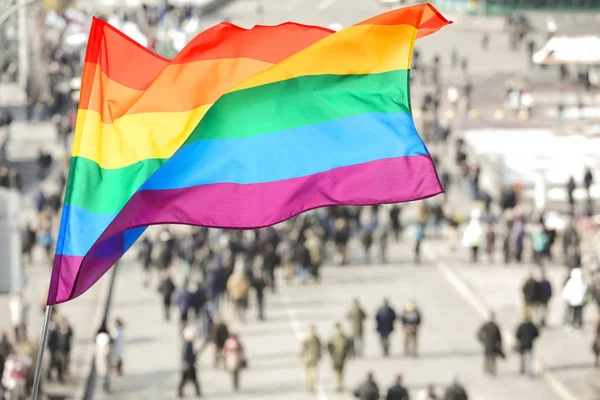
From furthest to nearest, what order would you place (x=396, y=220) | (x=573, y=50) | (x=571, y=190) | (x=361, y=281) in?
1. (x=573, y=50)
2. (x=571, y=190)
3. (x=396, y=220)
4. (x=361, y=281)

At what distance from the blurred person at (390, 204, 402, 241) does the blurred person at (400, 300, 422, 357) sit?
10924 millimetres

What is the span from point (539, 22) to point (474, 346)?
51573 millimetres

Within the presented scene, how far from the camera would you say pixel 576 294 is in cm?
3075

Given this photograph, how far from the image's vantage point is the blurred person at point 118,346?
27.5m

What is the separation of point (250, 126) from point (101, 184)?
122cm

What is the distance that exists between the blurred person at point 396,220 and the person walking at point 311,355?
13.0 m

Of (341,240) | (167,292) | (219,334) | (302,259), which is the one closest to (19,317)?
(167,292)

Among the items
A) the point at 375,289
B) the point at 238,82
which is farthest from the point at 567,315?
the point at 238,82

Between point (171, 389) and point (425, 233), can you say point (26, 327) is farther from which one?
point (425, 233)

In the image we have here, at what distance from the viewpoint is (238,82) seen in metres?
12.5

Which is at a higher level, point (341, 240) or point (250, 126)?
point (341, 240)

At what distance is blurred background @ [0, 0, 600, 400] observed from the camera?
27.4m

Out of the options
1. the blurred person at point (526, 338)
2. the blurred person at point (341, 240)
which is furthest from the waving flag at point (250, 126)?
the blurred person at point (341, 240)

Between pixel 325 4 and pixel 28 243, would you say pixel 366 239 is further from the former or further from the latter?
pixel 325 4
